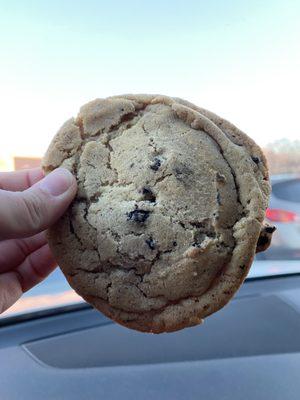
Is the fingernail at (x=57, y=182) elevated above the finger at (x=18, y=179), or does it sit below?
above

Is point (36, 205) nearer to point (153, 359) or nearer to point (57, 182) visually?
point (57, 182)

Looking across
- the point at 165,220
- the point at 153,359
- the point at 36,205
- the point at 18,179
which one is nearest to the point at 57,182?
the point at 36,205

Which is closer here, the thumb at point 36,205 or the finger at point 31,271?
the thumb at point 36,205

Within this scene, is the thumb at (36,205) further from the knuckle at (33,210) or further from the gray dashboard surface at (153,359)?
the gray dashboard surface at (153,359)

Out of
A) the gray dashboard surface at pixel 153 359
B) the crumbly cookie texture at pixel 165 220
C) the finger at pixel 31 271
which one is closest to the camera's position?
the crumbly cookie texture at pixel 165 220

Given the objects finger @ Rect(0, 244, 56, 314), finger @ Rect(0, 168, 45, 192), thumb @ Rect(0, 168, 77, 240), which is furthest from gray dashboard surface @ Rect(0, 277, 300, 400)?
thumb @ Rect(0, 168, 77, 240)

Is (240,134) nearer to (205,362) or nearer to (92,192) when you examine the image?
(92,192)

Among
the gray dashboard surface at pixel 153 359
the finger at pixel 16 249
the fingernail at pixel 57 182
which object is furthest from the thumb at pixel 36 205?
the gray dashboard surface at pixel 153 359

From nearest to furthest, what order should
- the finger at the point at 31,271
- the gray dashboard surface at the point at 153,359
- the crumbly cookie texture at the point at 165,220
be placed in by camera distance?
the crumbly cookie texture at the point at 165,220 < the finger at the point at 31,271 < the gray dashboard surface at the point at 153,359
